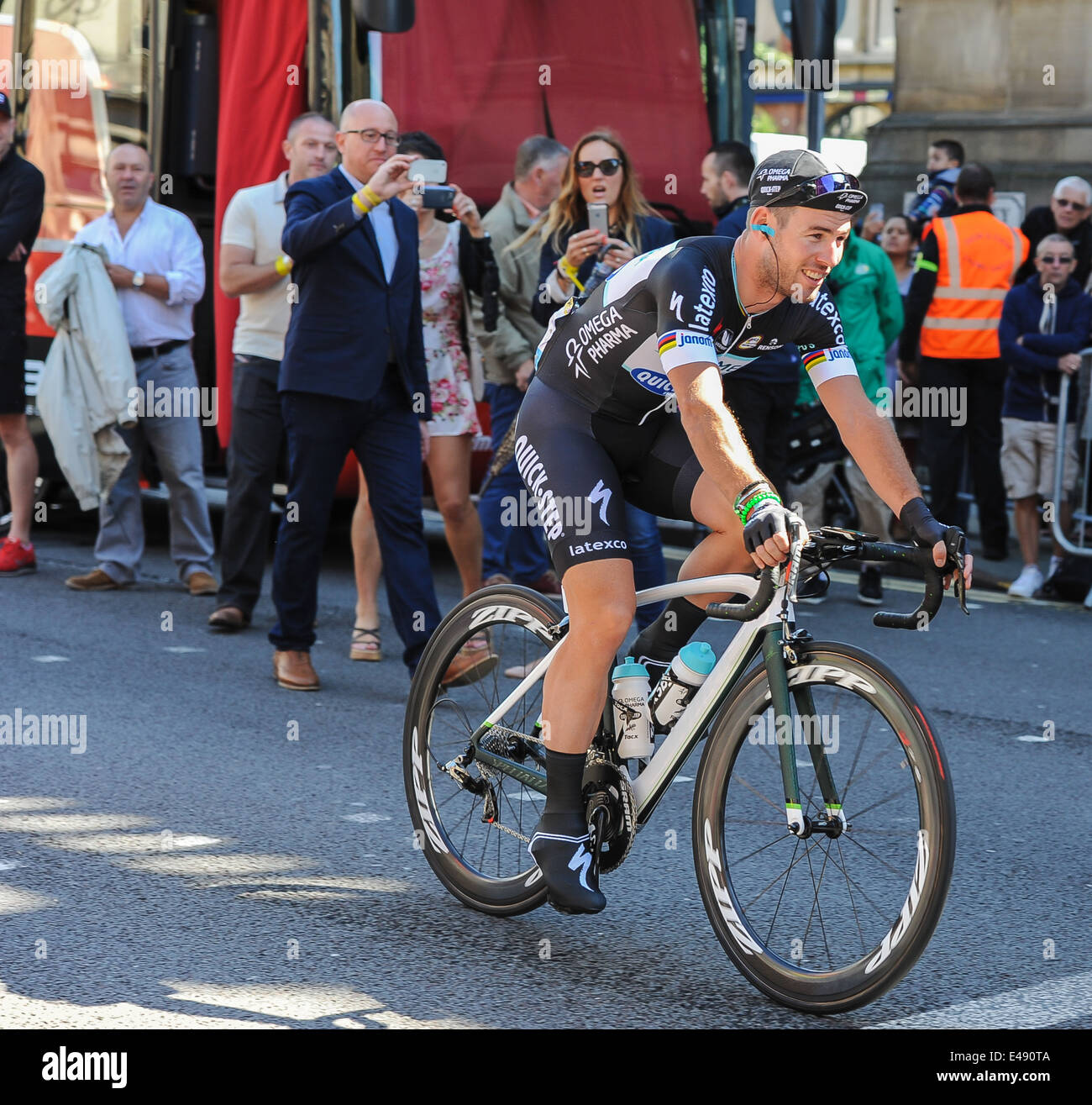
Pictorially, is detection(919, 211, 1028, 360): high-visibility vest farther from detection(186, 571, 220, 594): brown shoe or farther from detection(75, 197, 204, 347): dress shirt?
detection(186, 571, 220, 594): brown shoe

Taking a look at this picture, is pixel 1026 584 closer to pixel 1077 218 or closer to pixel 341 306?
pixel 1077 218

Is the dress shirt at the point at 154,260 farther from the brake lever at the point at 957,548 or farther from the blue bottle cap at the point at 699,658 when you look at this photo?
the brake lever at the point at 957,548

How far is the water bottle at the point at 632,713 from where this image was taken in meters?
4.17

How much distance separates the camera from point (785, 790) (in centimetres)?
382

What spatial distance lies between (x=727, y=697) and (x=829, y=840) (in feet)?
1.27

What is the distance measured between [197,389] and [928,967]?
603cm

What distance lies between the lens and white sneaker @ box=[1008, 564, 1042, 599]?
373 inches

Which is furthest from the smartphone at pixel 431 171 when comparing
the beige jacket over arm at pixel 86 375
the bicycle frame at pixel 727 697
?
the bicycle frame at pixel 727 697

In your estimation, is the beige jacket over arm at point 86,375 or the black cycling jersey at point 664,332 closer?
the black cycling jersey at point 664,332

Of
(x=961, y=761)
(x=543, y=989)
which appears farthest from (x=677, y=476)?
(x=961, y=761)

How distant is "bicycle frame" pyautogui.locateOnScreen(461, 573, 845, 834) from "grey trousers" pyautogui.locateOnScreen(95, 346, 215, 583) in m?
5.02

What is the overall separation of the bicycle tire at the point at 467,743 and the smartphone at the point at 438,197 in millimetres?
2570
